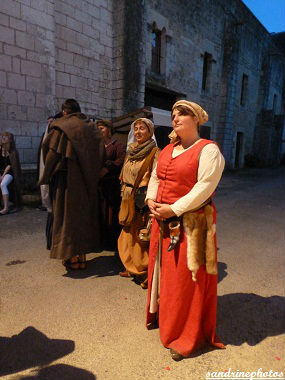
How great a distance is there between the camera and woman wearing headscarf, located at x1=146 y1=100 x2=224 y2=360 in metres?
1.83

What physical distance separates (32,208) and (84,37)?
18.0 ft

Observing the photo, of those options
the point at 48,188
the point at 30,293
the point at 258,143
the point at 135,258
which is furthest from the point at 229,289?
the point at 258,143

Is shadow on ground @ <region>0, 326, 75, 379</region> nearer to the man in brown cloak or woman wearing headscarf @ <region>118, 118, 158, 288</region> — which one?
the man in brown cloak

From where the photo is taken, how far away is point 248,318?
2.48 m

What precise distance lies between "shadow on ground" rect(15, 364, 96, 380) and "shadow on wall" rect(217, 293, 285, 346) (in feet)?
3.61

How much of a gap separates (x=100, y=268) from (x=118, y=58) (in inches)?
310

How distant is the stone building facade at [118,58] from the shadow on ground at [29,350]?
5.73m

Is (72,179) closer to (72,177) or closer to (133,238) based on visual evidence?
(72,177)

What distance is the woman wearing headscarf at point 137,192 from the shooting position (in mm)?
2814

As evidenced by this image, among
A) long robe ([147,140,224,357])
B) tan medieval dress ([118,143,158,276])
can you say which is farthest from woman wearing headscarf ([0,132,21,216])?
long robe ([147,140,224,357])

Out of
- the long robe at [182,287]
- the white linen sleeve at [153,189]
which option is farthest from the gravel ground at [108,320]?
the white linen sleeve at [153,189]

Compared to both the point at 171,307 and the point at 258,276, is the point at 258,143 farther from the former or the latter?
the point at 171,307

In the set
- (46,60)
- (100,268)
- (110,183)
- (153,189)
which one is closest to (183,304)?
(153,189)

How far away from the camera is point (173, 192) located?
1.96m
